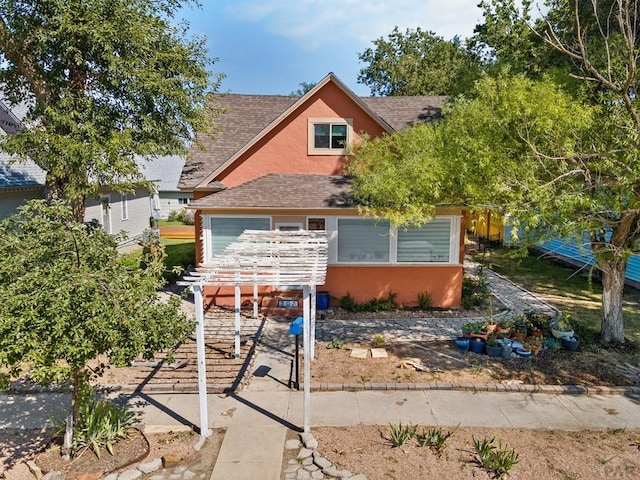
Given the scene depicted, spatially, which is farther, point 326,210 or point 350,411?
point 326,210

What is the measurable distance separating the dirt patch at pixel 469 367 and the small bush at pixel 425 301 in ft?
10.9

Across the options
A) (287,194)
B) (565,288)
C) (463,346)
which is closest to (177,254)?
(287,194)

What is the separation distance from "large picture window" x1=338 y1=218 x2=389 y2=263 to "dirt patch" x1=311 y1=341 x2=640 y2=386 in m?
4.00

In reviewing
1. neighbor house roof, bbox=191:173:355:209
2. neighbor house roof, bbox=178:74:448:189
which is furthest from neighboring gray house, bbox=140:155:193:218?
neighbor house roof, bbox=191:173:355:209

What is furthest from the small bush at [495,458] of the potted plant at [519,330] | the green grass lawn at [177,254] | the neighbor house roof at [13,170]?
the neighbor house roof at [13,170]

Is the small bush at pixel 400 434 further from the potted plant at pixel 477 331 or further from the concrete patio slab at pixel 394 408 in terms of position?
the potted plant at pixel 477 331

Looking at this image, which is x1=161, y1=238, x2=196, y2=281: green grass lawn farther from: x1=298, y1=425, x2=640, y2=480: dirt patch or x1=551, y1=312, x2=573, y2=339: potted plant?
x1=551, y1=312, x2=573, y2=339: potted plant

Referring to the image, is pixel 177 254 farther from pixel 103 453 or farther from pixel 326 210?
pixel 103 453

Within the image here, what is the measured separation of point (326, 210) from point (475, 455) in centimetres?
856

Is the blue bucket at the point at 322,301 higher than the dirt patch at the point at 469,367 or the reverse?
higher

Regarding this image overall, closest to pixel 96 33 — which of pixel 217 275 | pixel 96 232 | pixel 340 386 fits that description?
pixel 96 232

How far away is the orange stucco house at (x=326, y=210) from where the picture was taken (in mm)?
14156

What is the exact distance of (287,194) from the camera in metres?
14.3

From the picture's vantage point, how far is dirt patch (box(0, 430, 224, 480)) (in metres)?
6.44
